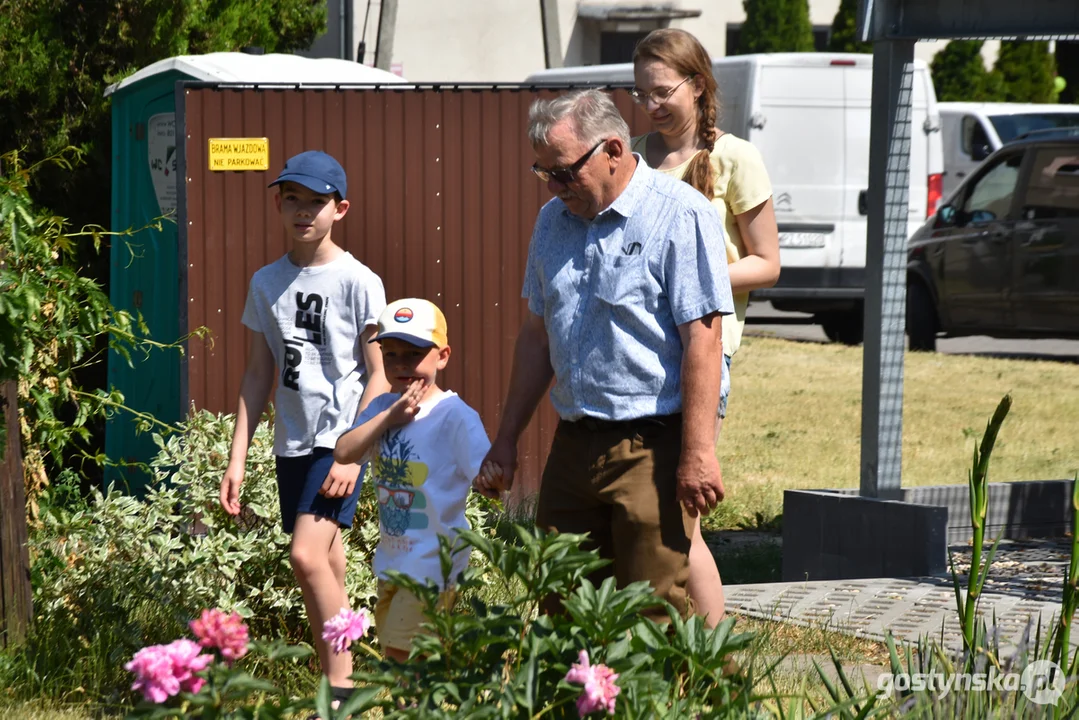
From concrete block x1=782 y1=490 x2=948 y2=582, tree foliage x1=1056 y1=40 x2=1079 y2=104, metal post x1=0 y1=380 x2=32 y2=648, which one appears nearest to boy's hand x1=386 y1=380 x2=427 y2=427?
metal post x1=0 y1=380 x2=32 y2=648

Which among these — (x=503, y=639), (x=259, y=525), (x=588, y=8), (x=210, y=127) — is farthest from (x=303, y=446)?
(x=588, y=8)

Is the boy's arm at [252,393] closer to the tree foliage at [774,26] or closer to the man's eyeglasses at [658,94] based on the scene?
the man's eyeglasses at [658,94]

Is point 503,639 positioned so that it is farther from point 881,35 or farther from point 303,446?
point 881,35

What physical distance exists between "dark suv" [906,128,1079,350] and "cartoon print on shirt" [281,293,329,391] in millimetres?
9810

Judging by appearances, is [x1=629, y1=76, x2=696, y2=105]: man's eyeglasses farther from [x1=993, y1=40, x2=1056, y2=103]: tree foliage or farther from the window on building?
[x1=993, y1=40, x2=1056, y2=103]: tree foliage

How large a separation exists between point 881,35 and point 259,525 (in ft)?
9.99

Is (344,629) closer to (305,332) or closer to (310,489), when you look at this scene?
(310,489)

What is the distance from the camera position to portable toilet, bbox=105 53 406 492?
23.5 feet

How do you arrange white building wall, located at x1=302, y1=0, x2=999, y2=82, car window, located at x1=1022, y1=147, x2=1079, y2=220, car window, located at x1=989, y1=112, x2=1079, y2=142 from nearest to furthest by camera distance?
car window, located at x1=1022, y1=147, x2=1079, y2=220 → car window, located at x1=989, y1=112, x2=1079, y2=142 → white building wall, located at x1=302, y1=0, x2=999, y2=82

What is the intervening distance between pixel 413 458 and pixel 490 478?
0.74ft

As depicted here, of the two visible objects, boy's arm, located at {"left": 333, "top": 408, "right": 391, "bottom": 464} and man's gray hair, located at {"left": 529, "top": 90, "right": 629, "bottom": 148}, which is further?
boy's arm, located at {"left": 333, "top": 408, "right": 391, "bottom": 464}

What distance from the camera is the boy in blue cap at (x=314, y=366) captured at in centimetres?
431

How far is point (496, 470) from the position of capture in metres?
3.83

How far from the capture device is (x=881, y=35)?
5.98 metres
